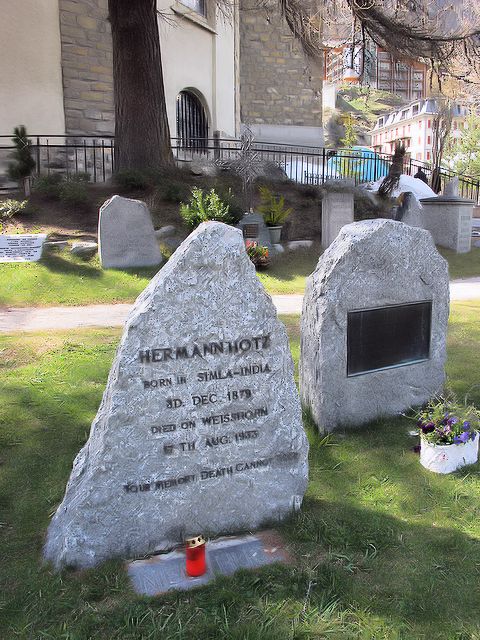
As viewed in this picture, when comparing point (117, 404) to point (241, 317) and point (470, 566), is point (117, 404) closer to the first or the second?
point (241, 317)

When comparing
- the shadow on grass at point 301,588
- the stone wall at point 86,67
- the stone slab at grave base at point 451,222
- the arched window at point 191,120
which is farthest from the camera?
the arched window at point 191,120

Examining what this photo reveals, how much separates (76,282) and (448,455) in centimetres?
786

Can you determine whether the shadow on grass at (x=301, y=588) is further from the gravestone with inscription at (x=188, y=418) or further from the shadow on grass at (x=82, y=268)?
the shadow on grass at (x=82, y=268)

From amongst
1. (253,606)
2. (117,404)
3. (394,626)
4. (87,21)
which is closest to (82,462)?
(117,404)

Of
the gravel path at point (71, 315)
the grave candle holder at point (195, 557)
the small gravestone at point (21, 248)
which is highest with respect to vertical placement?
the small gravestone at point (21, 248)

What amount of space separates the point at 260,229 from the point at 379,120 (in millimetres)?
→ 73528

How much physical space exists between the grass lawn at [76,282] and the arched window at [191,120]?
38.0 feet

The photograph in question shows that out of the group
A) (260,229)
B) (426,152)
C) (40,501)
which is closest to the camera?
(40,501)

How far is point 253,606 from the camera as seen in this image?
8.48 feet

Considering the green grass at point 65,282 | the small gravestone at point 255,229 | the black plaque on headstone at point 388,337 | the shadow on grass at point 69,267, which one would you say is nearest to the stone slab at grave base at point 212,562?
the black plaque on headstone at point 388,337

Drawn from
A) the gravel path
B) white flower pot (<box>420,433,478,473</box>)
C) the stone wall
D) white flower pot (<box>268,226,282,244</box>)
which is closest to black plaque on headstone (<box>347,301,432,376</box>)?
white flower pot (<box>420,433,478,473</box>)

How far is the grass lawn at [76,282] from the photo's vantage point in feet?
31.6

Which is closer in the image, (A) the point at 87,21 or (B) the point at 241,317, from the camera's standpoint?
(B) the point at 241,317

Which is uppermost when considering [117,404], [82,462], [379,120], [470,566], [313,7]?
[379,120]
